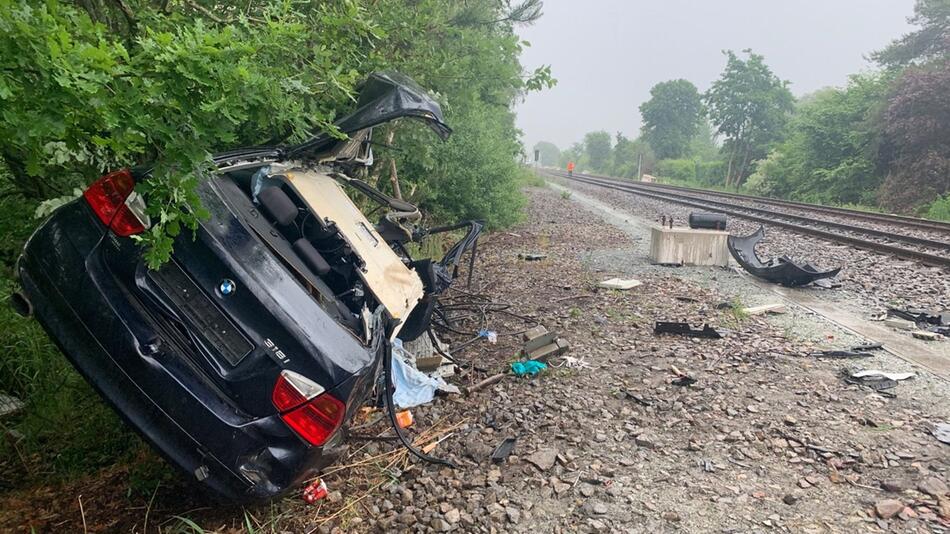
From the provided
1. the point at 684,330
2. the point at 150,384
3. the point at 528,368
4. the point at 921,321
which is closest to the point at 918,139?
the point at 921,321

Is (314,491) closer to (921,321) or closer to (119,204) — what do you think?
(119,204)

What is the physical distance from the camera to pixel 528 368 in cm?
463

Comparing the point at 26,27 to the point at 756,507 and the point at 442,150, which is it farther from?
the point at 442,150

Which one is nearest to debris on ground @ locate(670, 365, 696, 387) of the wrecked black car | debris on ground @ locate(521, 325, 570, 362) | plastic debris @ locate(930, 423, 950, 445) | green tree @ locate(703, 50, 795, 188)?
debris on ground @ locate(521, 325, 570, 362)

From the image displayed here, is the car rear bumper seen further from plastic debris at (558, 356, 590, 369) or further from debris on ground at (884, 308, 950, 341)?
debris on ground at (884, 308, 950, 341)

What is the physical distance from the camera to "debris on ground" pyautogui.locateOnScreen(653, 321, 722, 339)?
5539 millimetres

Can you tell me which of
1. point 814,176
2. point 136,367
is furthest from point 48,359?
point 814,176

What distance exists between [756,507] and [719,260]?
7.23 meters

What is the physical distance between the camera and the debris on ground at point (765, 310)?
21.0ft

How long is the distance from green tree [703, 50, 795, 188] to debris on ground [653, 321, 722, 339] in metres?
38.4

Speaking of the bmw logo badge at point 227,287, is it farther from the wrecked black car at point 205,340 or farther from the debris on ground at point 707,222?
the debris on ground at point 707,222

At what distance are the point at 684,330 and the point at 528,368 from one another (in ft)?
6.68

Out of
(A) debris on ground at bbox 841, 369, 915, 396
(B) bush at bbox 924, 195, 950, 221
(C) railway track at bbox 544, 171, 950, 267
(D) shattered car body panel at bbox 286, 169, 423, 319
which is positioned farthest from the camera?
(B) bush at bbox 924, 195, 950, 221

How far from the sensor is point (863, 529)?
105 inches
